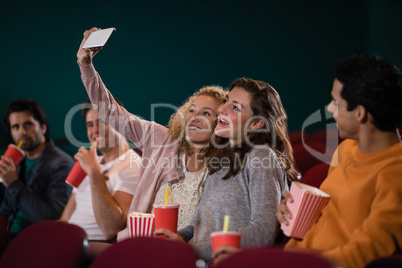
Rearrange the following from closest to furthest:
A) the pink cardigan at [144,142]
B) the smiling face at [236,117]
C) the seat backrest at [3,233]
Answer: the smiling face at [236,117]
the seat backrest at [3,233]
the pink cardigan at [144,142]

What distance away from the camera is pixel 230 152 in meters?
2.07

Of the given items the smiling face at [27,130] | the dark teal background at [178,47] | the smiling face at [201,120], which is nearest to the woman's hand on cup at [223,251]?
the smiling face at [201,120]

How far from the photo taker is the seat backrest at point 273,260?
1.05 metres

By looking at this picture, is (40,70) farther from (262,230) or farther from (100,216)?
(262,230)

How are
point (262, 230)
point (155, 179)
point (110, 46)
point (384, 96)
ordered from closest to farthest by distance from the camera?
point (384, 96)
point (262, 230)
point (155, 179)
point (110, 46)

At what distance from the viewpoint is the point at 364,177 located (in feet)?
5.04

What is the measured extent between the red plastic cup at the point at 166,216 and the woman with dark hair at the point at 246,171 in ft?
0.16

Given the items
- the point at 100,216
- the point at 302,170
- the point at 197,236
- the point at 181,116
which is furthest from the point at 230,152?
the point at 302,170

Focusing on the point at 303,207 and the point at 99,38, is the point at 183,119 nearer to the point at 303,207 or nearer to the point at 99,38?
the point at 99,38

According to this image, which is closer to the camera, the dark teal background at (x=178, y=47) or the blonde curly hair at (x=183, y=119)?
the blonde curly hair at (x=183, y=119)

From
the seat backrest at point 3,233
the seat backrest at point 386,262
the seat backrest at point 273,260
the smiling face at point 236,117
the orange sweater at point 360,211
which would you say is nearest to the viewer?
the seat backrest at point 273,260

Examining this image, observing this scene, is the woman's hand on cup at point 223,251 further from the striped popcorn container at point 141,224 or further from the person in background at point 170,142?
the person in background at point 170,142

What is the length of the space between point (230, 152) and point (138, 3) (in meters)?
2.57

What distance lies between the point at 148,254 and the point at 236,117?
865mm
